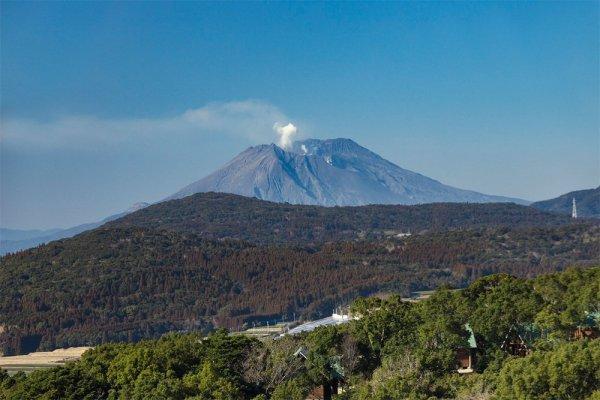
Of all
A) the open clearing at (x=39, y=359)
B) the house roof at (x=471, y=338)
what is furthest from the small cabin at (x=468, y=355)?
the open clearing at (x=39, y=359)

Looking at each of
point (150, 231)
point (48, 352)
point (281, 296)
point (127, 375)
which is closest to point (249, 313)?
point (281, 296)

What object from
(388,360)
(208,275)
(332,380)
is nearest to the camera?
(388,360)

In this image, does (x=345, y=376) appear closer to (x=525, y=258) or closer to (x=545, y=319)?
(x=545, y=319)

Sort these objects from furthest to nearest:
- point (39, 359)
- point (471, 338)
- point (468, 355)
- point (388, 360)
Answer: point (39, 359) < point (468, 355) < point (471, 338) < point (388, 360)

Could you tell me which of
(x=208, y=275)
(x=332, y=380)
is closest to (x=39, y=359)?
(x=208, y=275)

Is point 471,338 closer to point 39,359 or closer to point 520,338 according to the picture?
point 520,338

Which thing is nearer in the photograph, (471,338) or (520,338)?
(520,338)
